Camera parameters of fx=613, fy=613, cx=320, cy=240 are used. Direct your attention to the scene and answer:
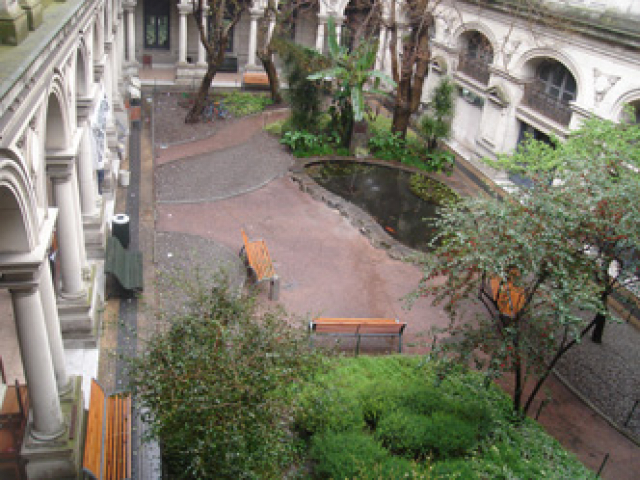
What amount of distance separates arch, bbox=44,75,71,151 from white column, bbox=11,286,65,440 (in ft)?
10.8

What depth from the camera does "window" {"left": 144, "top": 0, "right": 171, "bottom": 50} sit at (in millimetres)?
33312

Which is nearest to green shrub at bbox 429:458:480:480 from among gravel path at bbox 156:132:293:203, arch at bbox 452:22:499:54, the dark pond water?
the dark pond water

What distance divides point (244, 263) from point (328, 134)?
10.8 meters

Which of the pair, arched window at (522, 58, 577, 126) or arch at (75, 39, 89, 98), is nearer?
arch at (75, 39, 89, 98)

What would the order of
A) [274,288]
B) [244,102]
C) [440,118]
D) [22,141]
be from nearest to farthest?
1. [22,141]
2. [274,288]
3. [440,118]
4. [244,102]

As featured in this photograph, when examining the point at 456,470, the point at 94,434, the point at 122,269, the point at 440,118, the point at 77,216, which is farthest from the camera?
the point at 440,118

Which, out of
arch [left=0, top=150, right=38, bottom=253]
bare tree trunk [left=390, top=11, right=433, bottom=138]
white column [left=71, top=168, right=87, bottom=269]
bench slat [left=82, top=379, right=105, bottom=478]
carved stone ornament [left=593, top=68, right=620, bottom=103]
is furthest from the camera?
bare tree trunk [left=390, top=11, right=433, bottom=138]

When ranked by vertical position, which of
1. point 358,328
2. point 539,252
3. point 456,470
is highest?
point 539,252

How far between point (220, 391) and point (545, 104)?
21041 mm

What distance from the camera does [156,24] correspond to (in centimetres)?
3372

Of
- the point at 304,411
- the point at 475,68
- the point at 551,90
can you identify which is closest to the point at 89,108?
the point at 304,411

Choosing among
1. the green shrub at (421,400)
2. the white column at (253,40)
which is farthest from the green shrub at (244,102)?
the green shrub at (421,400)

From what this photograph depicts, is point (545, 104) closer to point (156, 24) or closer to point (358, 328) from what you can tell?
point (358, 328)

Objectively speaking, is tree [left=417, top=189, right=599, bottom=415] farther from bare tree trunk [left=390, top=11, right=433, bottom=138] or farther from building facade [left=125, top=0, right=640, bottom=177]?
bare tree trunk [left=390, top=11, right=433, bottom=138]
